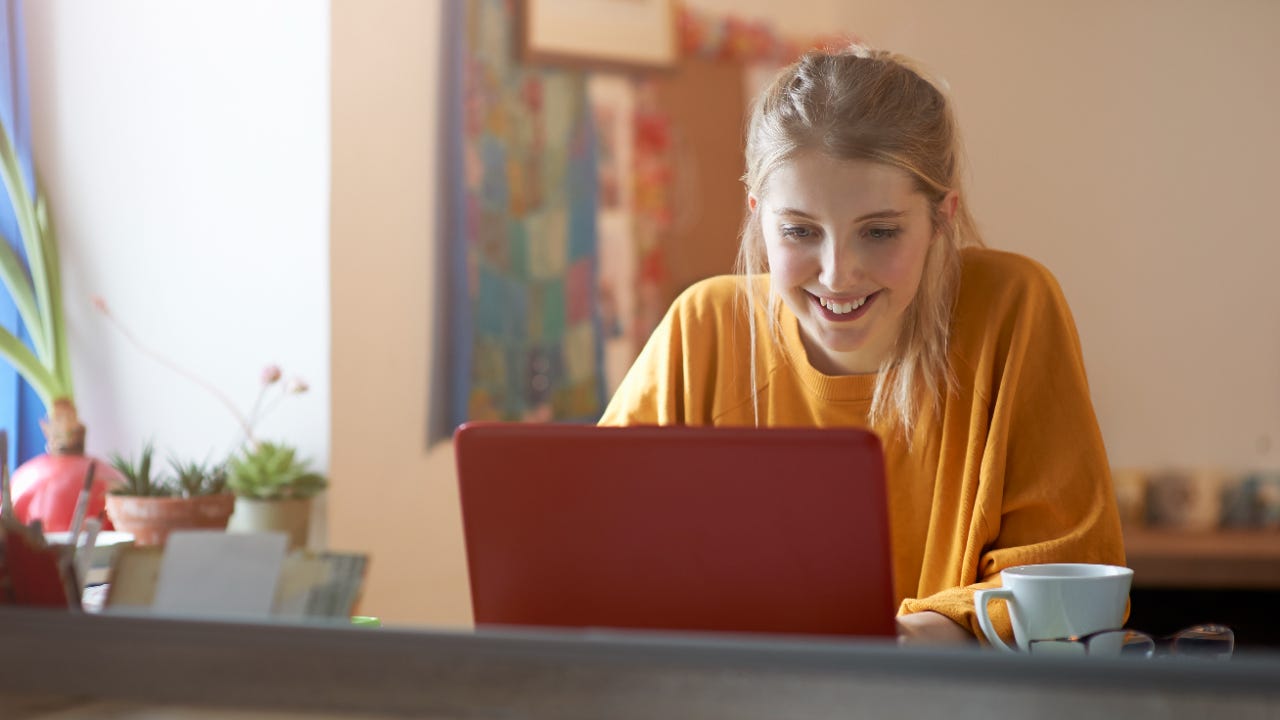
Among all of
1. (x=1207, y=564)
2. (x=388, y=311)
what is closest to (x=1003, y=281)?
(x=388, y=311)

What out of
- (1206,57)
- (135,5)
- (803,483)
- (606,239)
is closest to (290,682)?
(803,483)

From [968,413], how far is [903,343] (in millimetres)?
103

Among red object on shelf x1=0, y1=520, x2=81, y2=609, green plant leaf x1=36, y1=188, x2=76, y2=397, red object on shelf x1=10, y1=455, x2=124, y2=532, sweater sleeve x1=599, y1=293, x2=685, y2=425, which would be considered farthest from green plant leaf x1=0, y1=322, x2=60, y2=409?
red object on shelf x1=0, y1=520, x2=81, y2=609

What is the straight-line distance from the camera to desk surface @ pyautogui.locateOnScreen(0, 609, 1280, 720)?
62 cm

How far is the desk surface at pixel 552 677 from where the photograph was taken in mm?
617

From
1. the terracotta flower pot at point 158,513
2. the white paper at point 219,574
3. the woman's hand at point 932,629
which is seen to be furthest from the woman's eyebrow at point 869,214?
the terracotta flower pot at point 158,513

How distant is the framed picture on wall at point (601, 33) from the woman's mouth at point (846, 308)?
6.22ft

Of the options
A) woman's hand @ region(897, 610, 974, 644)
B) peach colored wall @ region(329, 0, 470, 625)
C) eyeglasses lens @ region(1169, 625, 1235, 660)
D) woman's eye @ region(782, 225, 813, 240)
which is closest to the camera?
eyeglasses lens @ region(1169, 625, 1235, 660)

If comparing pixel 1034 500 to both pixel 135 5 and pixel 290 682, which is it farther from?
pixel 135 5

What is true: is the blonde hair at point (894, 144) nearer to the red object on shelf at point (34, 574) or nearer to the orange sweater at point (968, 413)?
the orange sweater at point (968, 413)

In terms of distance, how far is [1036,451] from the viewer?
51.6 inches

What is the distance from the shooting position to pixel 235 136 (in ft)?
9.04

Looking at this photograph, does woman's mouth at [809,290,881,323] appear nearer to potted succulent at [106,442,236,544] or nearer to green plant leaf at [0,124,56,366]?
potted succulent at [106,442,236,544]

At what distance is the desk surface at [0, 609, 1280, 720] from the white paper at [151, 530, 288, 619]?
1.6 inches
